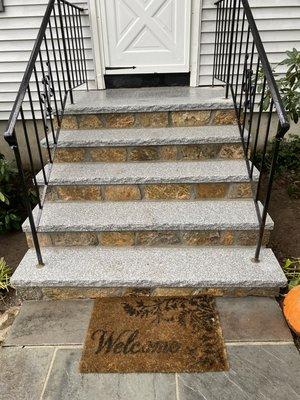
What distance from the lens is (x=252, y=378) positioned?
1.54 metres

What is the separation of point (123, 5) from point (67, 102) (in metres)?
1.22

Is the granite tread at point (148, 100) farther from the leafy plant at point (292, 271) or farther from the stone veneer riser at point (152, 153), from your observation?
the leafy plant at point (292, 271)

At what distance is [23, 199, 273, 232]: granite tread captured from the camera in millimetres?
2100

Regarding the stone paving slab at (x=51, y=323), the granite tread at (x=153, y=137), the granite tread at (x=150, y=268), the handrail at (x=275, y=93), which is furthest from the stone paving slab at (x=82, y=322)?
the granite tread at (x=153, y=137)

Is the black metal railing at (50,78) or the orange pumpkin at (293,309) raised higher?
the black metal railing at (50,78)

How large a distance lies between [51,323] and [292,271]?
1627mm

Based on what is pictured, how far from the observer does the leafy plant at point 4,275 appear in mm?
2195

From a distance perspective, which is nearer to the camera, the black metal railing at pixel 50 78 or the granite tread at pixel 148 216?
the black metal railing at pixel 50 78

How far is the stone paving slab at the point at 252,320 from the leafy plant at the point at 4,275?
1423 millimetres

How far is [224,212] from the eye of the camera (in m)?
2.20

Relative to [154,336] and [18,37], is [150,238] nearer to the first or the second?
[154,336]

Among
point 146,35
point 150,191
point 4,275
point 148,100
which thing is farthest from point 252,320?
point 146,35

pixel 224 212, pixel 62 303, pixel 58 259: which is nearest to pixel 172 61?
pixel 224 212

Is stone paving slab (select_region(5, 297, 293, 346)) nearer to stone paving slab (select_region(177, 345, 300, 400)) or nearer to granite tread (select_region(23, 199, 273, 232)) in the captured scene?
stone paving slab (select_region(177, 345, 300, 400))
